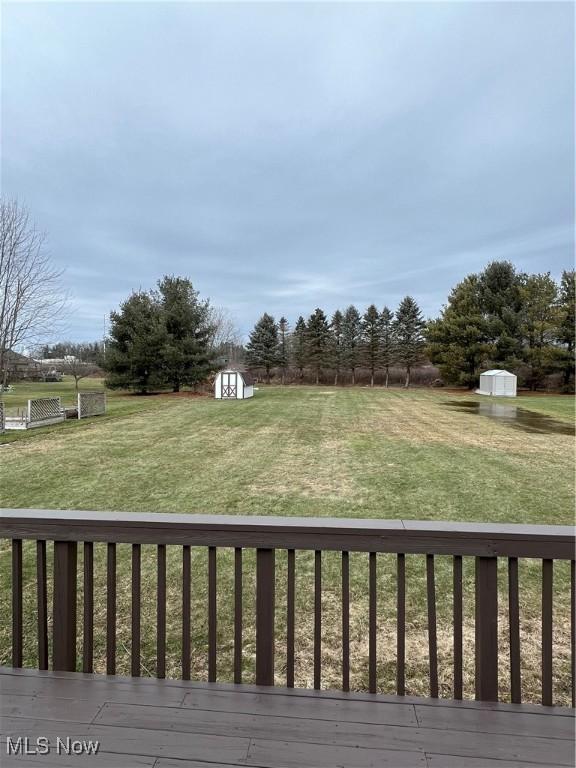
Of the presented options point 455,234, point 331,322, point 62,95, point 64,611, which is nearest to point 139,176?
point 62,95

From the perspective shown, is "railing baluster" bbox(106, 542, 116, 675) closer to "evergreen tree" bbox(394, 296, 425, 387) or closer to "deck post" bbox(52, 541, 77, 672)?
"deck post" bbox(52, 541, 77, 672)

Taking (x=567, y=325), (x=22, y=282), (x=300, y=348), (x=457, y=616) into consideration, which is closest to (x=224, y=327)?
(x=300, y=348)

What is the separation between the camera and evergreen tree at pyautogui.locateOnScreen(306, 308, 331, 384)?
3488 cm

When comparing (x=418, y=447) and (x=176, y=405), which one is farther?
(x=176, y=405)

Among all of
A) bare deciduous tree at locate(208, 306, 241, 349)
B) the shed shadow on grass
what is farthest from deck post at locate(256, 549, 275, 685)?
bare deciduous tree at locate(208, 306, 241, 349)

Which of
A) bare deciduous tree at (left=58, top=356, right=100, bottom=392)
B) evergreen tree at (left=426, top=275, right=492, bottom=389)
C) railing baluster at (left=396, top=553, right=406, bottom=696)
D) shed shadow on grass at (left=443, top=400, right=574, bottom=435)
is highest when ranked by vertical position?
evergreen tree at (left=426, top=275, right=492, bottom=389)

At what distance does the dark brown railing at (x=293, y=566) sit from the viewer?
1.41 meters

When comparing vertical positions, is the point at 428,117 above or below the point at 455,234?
below

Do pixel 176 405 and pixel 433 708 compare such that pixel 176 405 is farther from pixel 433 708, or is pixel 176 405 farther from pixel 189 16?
pixel 433 708

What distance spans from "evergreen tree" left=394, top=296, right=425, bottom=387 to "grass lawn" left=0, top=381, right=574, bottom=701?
19732 mm

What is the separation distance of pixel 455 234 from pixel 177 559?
22602mm

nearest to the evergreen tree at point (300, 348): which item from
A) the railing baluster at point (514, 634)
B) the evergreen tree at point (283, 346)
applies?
the evergreen tree at point (283, 346)

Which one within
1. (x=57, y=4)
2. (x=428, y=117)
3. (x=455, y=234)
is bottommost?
(x=57, y=4)

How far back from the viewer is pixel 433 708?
55.5 inches
